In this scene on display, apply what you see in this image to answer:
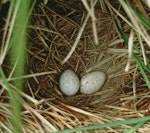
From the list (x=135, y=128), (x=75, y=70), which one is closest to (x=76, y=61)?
(x=75, y=70)

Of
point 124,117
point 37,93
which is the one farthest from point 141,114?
point 37,93

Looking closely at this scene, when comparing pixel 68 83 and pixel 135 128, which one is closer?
pixel 135 128

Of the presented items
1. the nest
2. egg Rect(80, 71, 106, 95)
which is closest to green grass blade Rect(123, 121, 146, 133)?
the nest

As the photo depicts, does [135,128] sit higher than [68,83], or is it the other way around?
[68,83]

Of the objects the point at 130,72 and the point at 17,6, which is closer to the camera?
the point at 17,6

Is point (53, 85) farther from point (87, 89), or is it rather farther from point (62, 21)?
point (62, 21)

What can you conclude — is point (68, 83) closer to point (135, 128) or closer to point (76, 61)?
point (76, 61)
